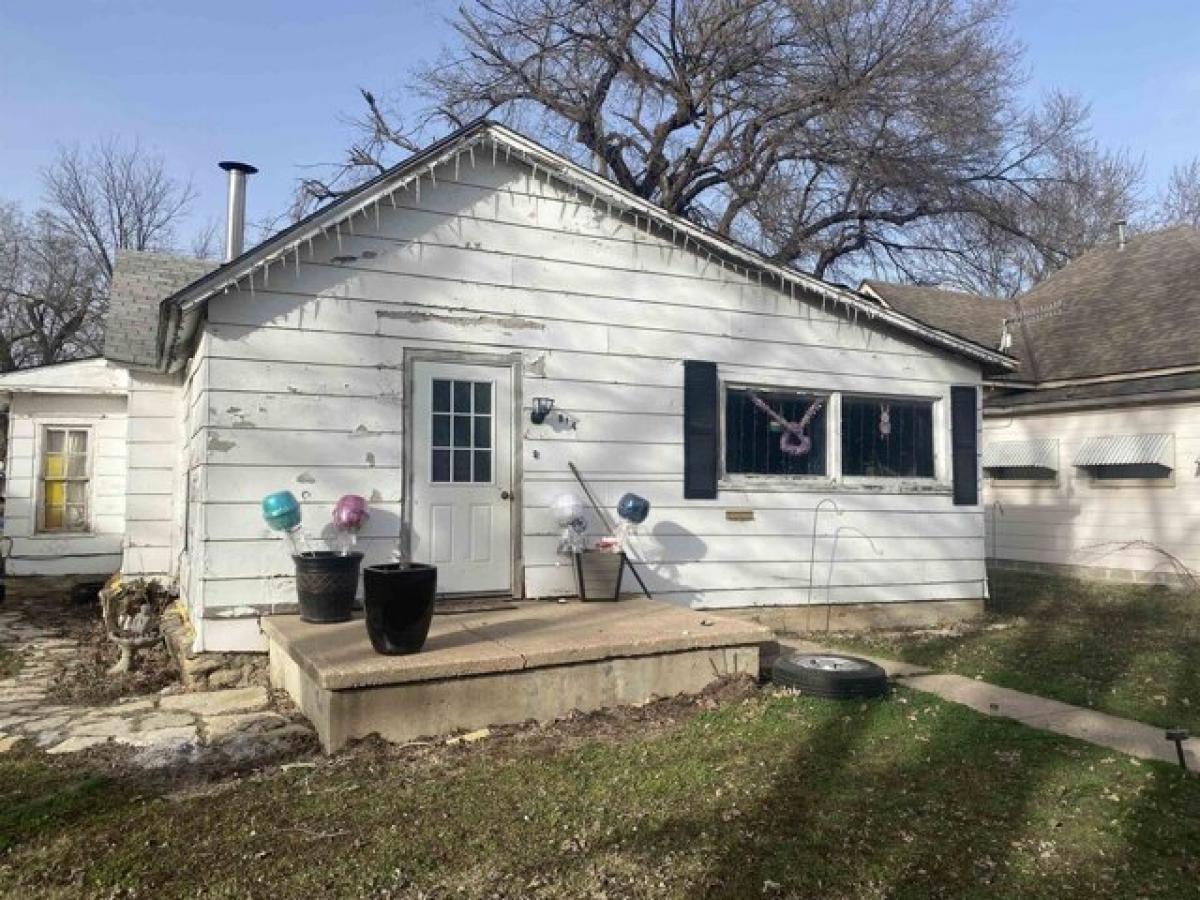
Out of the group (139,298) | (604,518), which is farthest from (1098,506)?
(139,298)

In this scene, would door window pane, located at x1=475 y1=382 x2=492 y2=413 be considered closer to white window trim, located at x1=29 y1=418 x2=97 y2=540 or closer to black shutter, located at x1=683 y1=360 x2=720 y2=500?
black shutter, located at x1=683 y1=360 x2=720 y2=500

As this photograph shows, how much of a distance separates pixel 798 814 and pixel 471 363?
4389 mm

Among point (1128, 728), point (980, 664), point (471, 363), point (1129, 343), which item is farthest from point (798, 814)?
point (1129, 343)

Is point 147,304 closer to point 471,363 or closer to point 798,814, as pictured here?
point 471,363

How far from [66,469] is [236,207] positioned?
399cm

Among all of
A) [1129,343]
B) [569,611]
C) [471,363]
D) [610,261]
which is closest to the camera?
[569,611]

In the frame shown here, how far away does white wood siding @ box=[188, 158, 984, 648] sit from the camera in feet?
20.5

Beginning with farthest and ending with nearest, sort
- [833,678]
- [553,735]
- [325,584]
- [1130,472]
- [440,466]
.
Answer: [1130,472]
[440,466]
[325,584]
[833,678]
[553,735]

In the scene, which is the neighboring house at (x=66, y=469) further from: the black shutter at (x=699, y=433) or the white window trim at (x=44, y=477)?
the black shutter at (x=699, y=433)

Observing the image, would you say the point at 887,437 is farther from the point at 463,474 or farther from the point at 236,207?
the point at 236,207

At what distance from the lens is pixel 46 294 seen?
30297mm

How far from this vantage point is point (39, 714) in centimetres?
541

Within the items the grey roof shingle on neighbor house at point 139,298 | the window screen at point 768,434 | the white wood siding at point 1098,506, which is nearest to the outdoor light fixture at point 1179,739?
the window screen at point 768,434

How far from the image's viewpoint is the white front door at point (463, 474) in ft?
22.2
